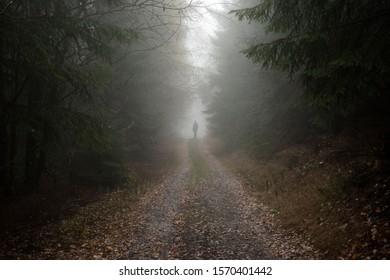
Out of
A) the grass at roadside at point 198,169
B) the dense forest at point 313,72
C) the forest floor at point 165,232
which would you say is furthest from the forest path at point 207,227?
the dense forest at point 313,72

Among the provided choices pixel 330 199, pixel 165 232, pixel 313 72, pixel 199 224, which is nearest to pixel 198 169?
pixel 199 224

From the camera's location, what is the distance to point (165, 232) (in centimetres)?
1000

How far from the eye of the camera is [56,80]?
352 inches

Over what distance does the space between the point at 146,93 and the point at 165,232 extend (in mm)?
13711

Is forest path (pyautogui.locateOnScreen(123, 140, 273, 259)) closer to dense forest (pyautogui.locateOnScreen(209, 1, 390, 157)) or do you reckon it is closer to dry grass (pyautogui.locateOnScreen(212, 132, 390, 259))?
dry grass (pyautogui.locateOnScreen(212, 132, 390, 259))

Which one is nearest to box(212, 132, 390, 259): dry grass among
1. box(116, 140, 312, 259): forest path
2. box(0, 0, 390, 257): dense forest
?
box(0, 0, 390, 257): dense forest

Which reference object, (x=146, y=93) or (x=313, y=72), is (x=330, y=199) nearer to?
(x=313, y=72)

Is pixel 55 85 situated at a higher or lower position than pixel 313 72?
higher

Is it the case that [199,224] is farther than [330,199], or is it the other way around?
[199,224]

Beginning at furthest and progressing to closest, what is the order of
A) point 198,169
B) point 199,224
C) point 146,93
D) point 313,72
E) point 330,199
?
point 146,93 → point 198,169 → point 199,224 → point 330,199 → point 313,72

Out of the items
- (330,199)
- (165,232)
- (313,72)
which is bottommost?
(165,232)

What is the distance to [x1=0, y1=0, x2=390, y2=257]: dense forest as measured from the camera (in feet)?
26.6

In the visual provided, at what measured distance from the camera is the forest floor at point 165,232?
829 cm
